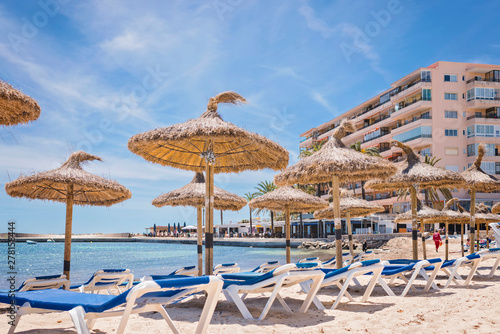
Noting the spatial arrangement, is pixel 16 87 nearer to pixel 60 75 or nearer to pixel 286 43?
pixel 60 75

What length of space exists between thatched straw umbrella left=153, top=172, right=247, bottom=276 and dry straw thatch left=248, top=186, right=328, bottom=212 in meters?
0.69

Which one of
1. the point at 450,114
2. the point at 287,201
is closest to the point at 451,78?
the point at 450,114

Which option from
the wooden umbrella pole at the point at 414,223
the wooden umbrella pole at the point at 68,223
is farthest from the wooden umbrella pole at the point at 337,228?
the wooden umbrella pole at the point at 68,223

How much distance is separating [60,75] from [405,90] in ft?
151

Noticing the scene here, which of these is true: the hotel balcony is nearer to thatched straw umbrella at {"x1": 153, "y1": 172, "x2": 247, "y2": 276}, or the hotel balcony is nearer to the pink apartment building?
the pink apartment building

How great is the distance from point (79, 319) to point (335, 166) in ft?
19.7

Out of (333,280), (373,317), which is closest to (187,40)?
(333,280)

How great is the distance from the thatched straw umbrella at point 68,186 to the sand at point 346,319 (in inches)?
125

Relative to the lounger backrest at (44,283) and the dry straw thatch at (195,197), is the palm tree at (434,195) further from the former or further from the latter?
the lounger backrest at (44,283)

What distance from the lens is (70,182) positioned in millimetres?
8312

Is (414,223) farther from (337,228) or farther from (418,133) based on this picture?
(418,133)

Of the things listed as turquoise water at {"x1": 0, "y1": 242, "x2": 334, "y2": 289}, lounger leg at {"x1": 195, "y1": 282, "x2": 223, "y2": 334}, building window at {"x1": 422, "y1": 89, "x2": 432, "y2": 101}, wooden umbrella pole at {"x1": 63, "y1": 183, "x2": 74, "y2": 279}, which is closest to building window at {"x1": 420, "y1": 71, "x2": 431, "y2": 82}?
building window at {"x1": 422, "y1": 89, "x2": 432, "y2": 101}

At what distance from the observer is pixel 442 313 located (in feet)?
16.8

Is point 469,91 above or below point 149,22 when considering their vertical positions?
above
